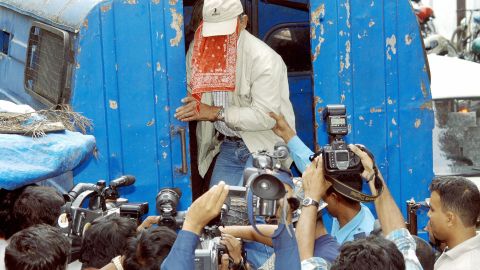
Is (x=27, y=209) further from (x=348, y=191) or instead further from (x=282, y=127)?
(x=282, y=127)

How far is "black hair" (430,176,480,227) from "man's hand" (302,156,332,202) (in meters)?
0.63

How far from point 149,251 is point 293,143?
6.46ft

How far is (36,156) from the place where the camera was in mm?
5172

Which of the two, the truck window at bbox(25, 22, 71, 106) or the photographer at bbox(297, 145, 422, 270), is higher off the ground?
the truck window at bbox(25, 22, 71, 106)

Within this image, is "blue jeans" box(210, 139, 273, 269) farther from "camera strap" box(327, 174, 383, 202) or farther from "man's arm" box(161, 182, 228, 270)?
"man's arm" box(161, 182, 228, 270)

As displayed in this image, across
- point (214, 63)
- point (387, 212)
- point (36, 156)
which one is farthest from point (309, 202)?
point (214, 63)

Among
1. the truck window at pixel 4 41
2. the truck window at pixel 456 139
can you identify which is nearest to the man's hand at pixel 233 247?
the truck window at pixel 456 139

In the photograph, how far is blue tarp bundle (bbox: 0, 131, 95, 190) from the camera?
16.0 ft

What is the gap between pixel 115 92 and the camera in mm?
6223

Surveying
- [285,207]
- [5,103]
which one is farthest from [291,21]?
[285,207]

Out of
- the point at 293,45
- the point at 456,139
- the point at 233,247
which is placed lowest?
the point at 233,247

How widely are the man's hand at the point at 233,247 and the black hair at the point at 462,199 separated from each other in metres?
1.02

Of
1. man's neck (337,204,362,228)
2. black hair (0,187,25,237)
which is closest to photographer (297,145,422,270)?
man's neck (337,204,362,228)

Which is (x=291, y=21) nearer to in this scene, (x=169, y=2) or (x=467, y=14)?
(x=169, y=2)
